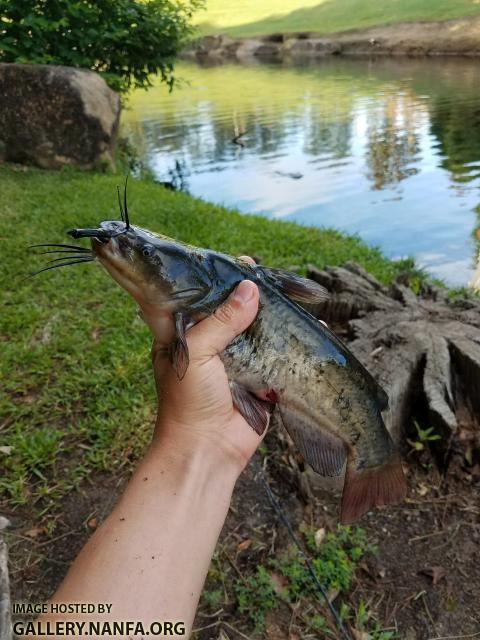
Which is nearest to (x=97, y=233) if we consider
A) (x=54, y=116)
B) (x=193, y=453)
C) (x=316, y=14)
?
(x=193, y=453)

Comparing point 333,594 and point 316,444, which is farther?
point 333,594

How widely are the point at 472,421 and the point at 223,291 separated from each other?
2.17 meters

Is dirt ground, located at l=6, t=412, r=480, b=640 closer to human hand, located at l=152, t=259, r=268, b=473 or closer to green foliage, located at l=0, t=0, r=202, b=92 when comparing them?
human hand, located at l=152, t=259, r=268, b=473

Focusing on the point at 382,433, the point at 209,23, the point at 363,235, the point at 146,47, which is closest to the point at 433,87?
the point at 146,47

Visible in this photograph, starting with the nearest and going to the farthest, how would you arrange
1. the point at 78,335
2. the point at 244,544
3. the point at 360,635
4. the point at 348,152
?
the point at 360,635
the point at 244,544
the point at 78,335
the point at 348,152

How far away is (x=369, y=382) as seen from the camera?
2168 millimetres

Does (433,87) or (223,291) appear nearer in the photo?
(223,291)

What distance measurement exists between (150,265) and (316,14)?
1793 inches

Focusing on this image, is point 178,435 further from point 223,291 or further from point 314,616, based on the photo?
point 314,616

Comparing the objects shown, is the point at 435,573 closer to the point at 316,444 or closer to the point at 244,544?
the point at 244,544

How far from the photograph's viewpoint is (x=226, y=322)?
2018 millimetres

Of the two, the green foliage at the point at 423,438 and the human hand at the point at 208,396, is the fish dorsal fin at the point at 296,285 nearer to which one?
the human hand at the point at 208,396

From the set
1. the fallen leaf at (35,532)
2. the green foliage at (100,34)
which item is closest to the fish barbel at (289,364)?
the fallen leaf at (35,532)

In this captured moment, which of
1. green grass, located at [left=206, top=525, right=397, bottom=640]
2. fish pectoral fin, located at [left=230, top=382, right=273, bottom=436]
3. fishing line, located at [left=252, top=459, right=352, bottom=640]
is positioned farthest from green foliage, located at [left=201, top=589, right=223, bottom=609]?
fish pectoral fin, located at [left=230, top=382, right=273, bottom=436]
